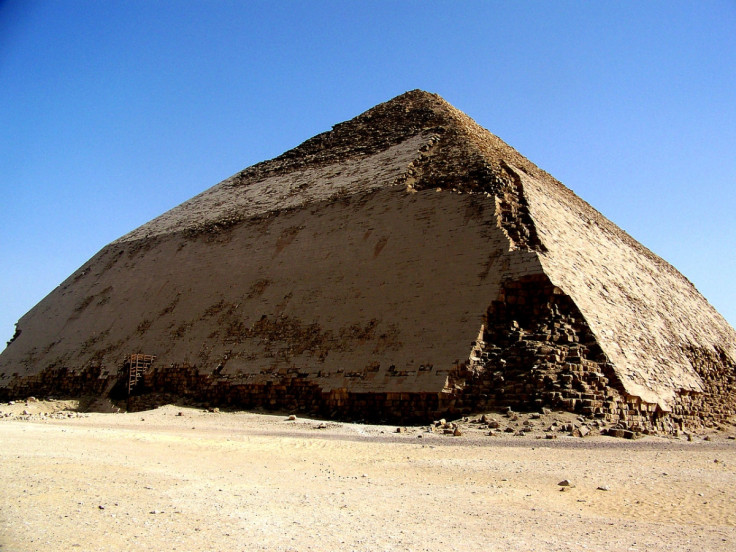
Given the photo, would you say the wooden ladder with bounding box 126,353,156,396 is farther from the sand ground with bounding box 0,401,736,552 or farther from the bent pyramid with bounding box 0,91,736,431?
the sand ground with bounding box 0,401,736,552

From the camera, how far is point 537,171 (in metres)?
22.6

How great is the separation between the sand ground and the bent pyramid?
104 inches

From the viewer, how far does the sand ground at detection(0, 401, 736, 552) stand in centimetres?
498

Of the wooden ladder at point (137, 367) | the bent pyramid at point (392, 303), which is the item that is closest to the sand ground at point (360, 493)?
the bent pyramid at point (392, 303)

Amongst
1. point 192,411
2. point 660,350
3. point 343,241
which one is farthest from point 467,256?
point 192,411

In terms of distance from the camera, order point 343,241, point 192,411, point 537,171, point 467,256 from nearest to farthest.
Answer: point 467,256
point 192,411
point 343,241
point 537,171

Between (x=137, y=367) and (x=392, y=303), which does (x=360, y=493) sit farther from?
(x=137, y=367)

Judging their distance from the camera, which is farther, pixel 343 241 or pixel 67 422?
pixel 343 241

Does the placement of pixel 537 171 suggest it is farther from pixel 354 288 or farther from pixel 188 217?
pixel 188 217

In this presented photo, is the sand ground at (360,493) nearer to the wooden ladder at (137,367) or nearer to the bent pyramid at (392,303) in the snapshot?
the bent pyramid at (392,303)

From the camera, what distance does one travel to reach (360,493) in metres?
6.68

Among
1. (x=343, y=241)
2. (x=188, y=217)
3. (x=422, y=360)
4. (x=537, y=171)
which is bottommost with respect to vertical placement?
(x=422, y=360)

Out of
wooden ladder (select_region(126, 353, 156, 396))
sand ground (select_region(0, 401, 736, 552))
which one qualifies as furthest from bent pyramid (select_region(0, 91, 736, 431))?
sand ground (select_region(0, 401, 736, 552))

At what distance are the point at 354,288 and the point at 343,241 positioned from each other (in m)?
2.04
